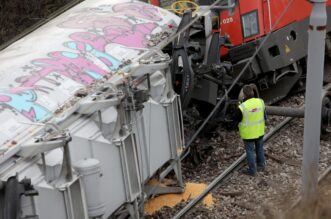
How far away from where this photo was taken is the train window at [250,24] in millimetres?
11266

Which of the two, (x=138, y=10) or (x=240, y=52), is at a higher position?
(x=138, y=10)

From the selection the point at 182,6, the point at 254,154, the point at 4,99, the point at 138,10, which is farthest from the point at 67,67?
the point at 182,6

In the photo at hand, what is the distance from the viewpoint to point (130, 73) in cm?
790

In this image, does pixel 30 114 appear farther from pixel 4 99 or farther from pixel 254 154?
pixel 254 154

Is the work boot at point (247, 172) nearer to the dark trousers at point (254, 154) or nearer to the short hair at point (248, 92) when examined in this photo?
the dark trousers at point (254, 154)

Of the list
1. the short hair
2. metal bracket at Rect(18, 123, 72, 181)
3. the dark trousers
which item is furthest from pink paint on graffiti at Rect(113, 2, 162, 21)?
metal bracket at Rect(18, 123, 72, 181)

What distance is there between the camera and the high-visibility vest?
946 cm

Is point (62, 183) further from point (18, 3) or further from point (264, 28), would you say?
point (18, 3)

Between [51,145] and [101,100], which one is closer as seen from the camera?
[51,145]

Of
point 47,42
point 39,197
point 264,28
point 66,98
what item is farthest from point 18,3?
point 39,197

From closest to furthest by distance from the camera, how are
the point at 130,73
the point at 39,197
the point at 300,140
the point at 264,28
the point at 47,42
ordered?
the point at 39,197
the point at 130,73
the point at 47,42
the point at 300,140
the point at 264,28

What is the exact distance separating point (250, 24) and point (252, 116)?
100 inches

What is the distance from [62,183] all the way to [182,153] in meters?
3.55

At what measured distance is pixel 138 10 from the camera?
10.0 metres
